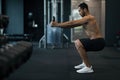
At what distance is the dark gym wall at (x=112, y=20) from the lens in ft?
47.7

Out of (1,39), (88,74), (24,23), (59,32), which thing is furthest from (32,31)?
(1,39)

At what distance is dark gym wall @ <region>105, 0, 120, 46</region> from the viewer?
14.6 metres

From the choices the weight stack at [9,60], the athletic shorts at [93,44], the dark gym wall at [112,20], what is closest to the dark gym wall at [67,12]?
the dark gym wall at [112,20]

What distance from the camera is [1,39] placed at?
3.76m

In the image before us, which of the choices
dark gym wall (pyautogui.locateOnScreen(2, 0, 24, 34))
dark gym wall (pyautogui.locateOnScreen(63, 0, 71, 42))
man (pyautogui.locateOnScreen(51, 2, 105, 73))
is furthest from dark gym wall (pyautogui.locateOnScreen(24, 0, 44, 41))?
man (pyautogui.locateOnScreen(51, 2, 105, 73))

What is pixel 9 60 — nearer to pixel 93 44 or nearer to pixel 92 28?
pixel 93 44

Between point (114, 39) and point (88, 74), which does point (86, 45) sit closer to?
point (88, 74)

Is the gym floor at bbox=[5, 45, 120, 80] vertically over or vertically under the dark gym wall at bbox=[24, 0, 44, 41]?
under

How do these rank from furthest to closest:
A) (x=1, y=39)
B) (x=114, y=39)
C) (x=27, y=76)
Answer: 1. (x=114, y=39)
2. (x=27, y=76)
3. (x=1, y=39)

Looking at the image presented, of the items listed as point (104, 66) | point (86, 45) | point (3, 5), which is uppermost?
point (3, 5)

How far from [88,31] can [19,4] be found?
1028 centimetres

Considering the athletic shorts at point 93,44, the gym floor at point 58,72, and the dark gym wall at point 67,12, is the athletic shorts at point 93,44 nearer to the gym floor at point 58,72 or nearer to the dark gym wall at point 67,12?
the gym floor at point 58,72

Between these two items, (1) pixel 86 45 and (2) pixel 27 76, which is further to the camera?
(1) pixel 86 45

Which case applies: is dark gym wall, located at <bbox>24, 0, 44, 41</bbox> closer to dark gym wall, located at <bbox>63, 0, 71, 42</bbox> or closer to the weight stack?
dark gym wall, located at <bbox>63, 0, 71, 42</bbox>
